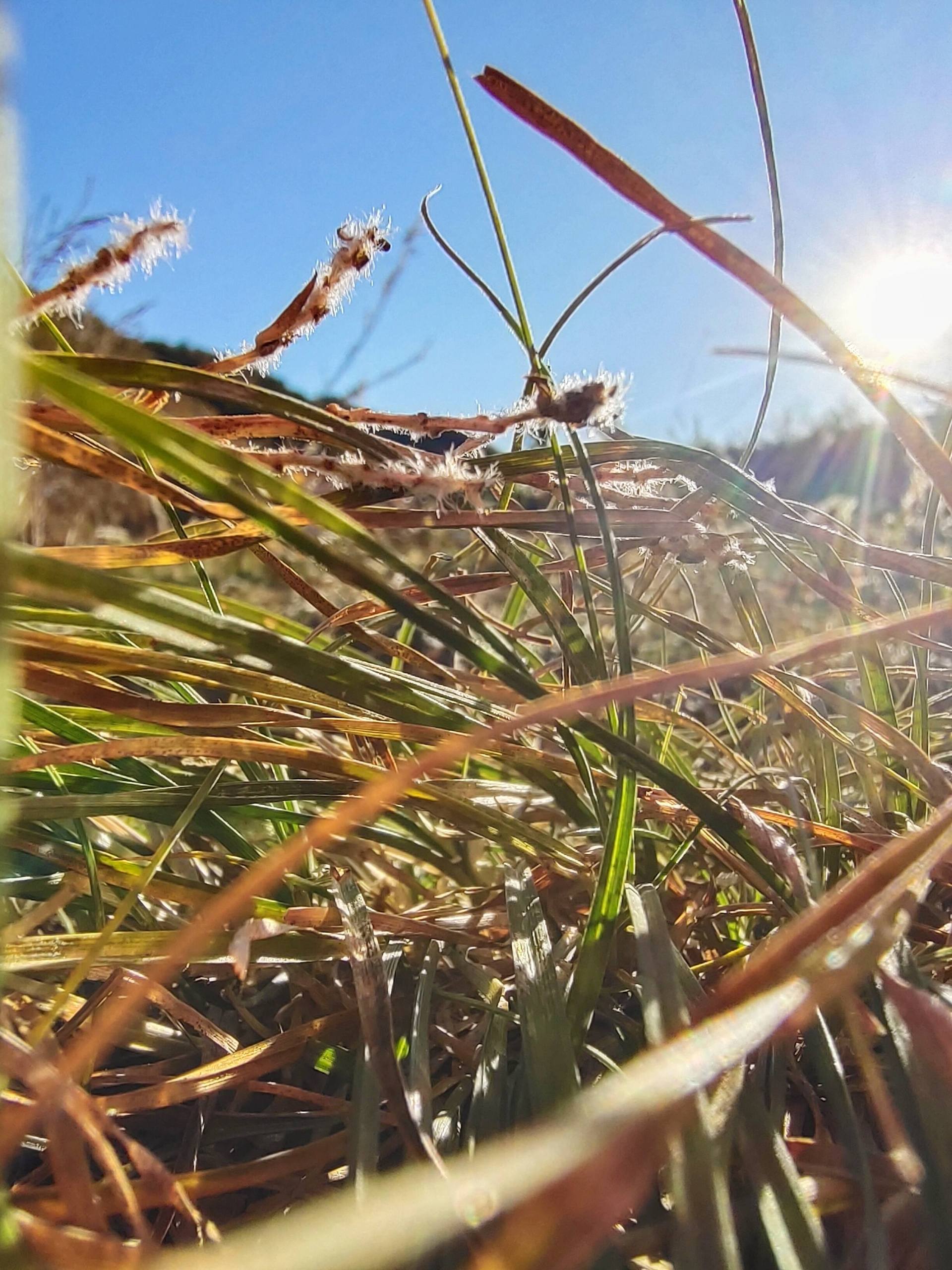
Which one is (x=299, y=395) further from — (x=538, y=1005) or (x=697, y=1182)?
(x=697, y=1182)

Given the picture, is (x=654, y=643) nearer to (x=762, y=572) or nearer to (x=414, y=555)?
(x=762, y=572)

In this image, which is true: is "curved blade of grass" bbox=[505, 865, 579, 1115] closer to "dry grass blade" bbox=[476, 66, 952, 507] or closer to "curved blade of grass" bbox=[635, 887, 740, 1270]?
"curved blade of grass" bbox=[635, 887, 740, 1270]

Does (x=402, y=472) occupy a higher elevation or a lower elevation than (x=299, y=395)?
lower

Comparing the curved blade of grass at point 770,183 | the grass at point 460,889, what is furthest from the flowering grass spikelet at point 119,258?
the curved blade of grass at point 770,183

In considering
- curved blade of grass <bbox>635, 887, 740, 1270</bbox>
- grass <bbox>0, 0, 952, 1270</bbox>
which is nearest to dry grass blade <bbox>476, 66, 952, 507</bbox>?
grass <bbox>0, 0, 952, 1270</bbox>

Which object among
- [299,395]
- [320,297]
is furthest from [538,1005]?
[299,395]

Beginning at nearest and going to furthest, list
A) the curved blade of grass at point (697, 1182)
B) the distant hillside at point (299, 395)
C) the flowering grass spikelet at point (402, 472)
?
the curved blade of grass at point (697, 1182)
the flowering grass spikelet at point (402, 472)
the distant hillside at point (299, 395)

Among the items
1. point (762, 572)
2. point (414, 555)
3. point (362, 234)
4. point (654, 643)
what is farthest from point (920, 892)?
point (414, 555)

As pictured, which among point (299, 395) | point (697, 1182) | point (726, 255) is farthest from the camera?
point (299, 395)

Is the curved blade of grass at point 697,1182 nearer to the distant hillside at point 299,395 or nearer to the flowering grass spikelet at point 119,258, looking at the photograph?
the flowering grass spikelet at point 119,258
